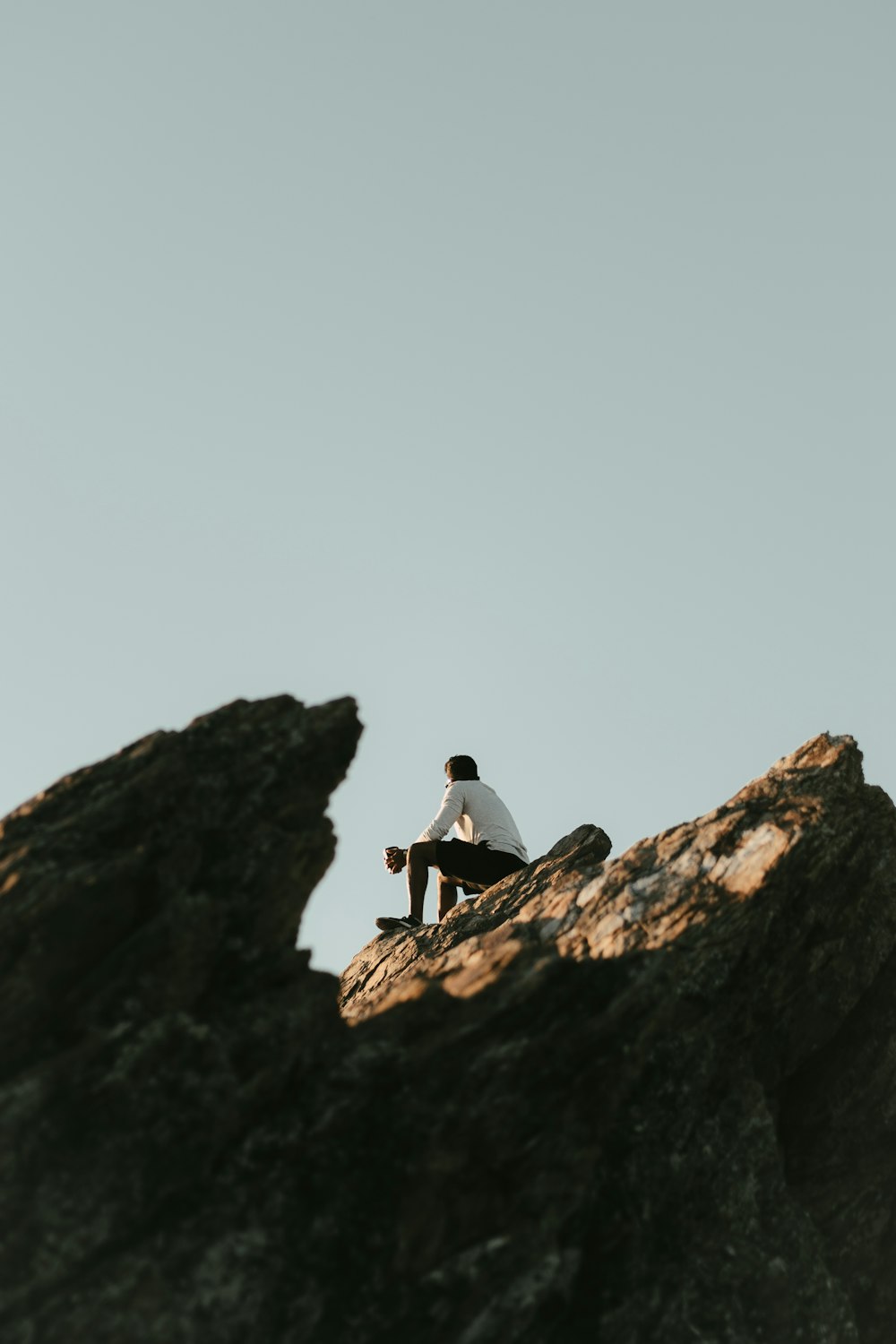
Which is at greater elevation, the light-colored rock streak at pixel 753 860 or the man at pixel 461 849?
the man at pixel 461 849

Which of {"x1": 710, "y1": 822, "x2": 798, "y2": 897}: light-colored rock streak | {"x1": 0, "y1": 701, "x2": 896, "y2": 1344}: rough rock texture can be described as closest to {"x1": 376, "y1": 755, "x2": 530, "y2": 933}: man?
{"x1": 0, "y1": 701, "x2": 896, "y2": 1344}: rough rock texture

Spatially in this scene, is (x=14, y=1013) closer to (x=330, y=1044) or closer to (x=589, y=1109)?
(x=330, y=1044)

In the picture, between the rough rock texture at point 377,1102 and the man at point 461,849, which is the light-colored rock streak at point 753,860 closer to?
the rough rock texture at point 377,1102

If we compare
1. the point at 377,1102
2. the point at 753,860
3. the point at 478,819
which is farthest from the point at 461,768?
the point at 377,1102

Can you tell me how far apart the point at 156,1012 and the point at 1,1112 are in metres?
1.69

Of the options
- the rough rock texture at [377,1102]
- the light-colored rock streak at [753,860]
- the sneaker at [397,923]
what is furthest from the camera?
the sneaker at [397,923]

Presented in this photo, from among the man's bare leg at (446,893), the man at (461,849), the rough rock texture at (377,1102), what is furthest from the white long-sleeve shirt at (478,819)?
the rough rock texture at (377,1102)

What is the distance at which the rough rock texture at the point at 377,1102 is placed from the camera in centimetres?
1131

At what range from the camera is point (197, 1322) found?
35.9ft

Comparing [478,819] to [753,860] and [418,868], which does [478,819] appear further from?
[753,860]

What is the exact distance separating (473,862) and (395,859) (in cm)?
169

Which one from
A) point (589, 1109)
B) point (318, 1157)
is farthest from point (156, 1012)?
point (589, 1109)

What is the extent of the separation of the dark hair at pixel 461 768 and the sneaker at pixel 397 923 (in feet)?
10.0

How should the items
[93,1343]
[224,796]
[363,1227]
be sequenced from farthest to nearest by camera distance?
[224,796] < [363,1227] < [93,1343]
